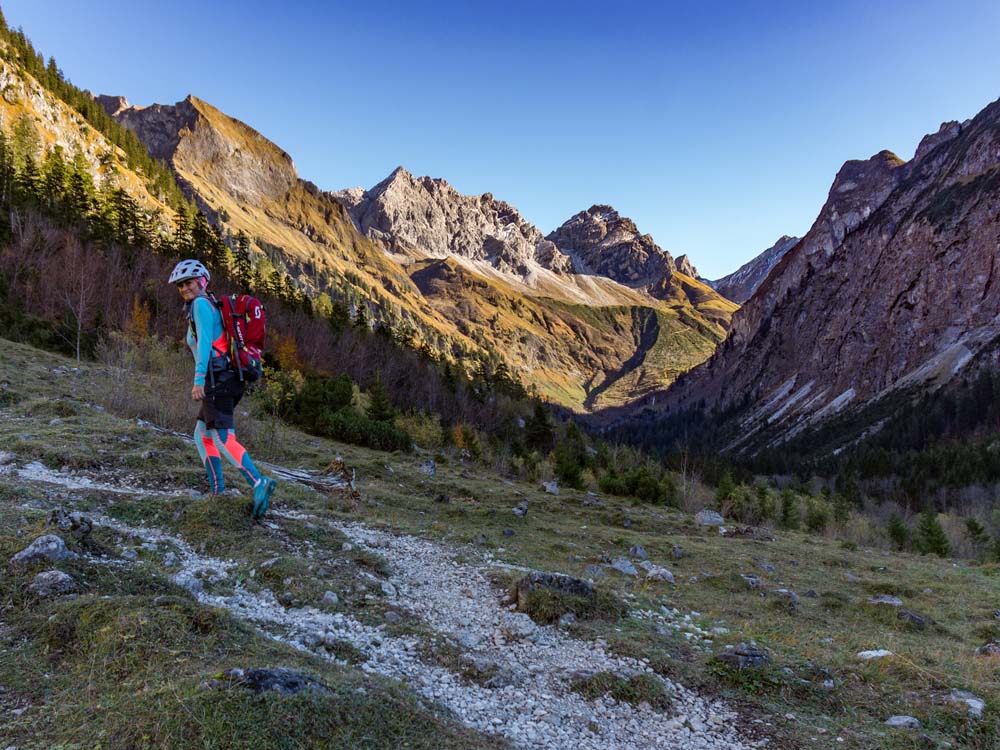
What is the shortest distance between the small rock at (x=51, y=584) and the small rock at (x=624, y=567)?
9.02 meters

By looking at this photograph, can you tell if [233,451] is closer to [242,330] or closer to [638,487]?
[242,330]

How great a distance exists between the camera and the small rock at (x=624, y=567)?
420 inches

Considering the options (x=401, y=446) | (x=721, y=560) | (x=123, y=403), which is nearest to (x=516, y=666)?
(x=721, y=560)

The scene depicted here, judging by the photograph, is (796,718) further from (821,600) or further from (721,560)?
(721,560)

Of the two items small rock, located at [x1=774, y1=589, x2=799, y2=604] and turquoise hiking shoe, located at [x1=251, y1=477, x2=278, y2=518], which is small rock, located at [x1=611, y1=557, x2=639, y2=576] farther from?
turquoise hiking shoe, located at [x1=251, y1=477, x2=278, y2=518]

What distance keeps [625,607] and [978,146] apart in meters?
244

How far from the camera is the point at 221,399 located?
7066 millimetres

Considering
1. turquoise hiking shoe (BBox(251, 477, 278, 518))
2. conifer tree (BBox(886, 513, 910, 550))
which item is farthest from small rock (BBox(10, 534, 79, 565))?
conifer tree (BBox(886, 513, 910, 550))

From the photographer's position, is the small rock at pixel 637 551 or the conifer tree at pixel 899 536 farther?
the conifer tree at pixel 899 536

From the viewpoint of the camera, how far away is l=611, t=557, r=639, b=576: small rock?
1067 cm

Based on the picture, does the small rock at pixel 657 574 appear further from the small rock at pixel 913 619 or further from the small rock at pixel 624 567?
the small rock at pixel 913 619

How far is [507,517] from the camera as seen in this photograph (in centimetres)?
1488

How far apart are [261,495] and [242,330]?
7.56ft

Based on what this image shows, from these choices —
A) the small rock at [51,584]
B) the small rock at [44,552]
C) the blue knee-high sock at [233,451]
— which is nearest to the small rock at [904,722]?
the small rock at [51,584]
